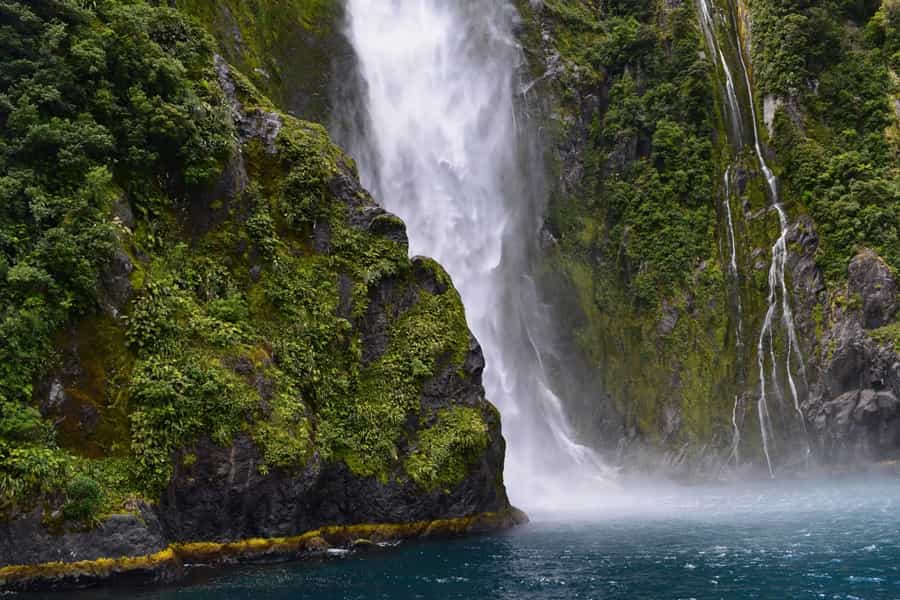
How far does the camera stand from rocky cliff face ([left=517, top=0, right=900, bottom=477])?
100.0 feet

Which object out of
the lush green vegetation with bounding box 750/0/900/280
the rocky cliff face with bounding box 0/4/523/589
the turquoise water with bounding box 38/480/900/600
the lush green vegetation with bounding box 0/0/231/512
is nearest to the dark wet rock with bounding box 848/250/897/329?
the lush green vegetation with bounding box 750/0/900/280

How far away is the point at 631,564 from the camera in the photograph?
15.5 m

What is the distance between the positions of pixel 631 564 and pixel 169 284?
1230 centimetres

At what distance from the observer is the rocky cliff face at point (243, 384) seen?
14141 mm

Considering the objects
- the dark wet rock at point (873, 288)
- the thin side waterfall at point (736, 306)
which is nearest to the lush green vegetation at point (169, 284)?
the thin side waterfall at point (736, 306)

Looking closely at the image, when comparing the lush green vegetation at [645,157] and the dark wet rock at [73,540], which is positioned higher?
the lush green vegetation at [645,157]

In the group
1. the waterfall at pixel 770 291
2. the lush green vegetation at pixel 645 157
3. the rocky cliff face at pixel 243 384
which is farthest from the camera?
the lush green vegetation at pixel 645 157

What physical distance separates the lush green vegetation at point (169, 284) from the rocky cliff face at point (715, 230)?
14345mm

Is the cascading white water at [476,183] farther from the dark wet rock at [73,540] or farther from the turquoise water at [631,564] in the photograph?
the dark wet rock at [73,540]

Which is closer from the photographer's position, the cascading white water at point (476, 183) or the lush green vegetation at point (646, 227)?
the cascading white water at point (476, 183)

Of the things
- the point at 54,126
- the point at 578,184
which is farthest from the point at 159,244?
the point at 578,184

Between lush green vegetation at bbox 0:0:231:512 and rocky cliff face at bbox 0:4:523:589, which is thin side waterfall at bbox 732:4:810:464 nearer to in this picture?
rocky cliff face at bbox 0:4:523:589

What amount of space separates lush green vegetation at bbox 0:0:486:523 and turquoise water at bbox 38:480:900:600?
101 inches

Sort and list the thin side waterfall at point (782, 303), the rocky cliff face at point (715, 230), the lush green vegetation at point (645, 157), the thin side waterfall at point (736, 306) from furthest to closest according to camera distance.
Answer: the lush green vegetation at point (645, 157)
the thin side waterfall at point (736, 306)
the thin side waterfall at point (782, 303)
the rocky cliff face at point (715, 230)
